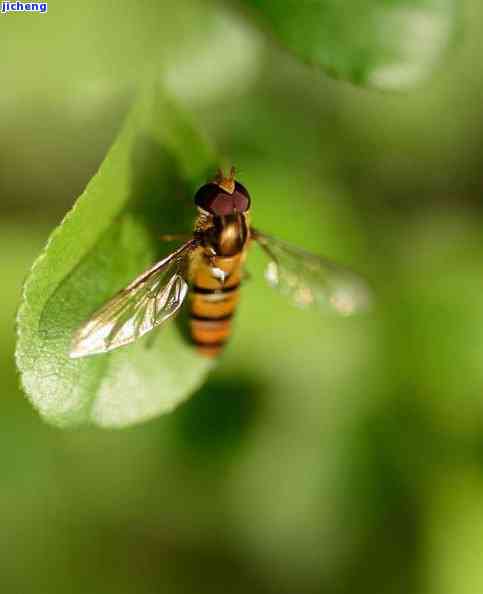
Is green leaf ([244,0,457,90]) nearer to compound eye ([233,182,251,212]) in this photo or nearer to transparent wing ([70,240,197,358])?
compound eye ([233,182,251,212])

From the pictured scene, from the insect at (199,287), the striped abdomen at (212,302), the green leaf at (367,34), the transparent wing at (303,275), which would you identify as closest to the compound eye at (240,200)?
the insect at (199,287)

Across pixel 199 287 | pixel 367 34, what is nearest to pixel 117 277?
pixel 199 287

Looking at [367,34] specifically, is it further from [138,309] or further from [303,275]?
[138,309]

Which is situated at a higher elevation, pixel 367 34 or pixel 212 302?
pixel 367 34

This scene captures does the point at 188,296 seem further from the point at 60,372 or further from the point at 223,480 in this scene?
the point at 223,480

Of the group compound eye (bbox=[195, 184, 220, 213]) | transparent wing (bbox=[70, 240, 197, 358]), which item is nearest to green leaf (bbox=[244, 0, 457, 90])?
compound eye (bbox=[195, 184, 220, 213])

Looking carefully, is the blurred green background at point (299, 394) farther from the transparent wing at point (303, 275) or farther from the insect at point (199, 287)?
the insect at point (199, 287)

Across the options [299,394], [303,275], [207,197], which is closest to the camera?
[207,197]
